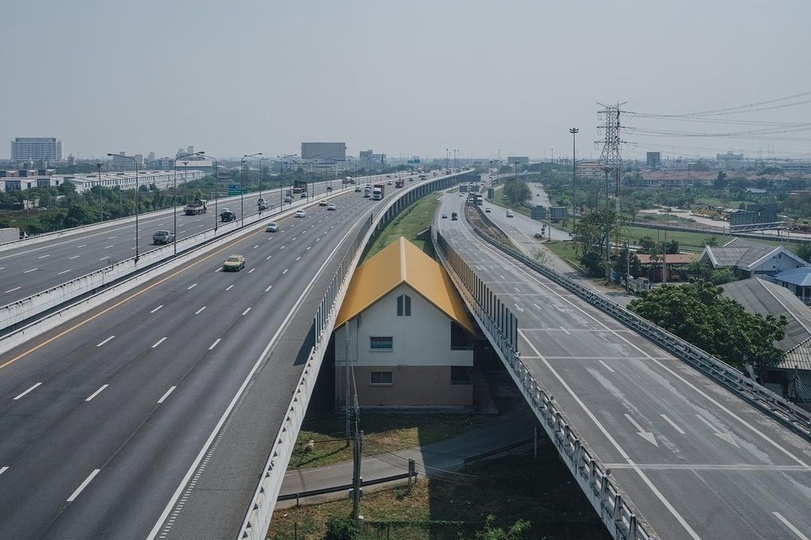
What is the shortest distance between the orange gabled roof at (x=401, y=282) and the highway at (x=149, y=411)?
9.27 feet

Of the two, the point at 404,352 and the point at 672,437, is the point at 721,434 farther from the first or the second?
the point at 404,352

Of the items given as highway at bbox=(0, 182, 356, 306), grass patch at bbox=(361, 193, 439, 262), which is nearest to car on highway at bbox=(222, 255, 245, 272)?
highway at bbox=(0, 182, 356, 306)

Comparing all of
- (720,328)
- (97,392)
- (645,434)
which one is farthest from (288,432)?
(720,328)

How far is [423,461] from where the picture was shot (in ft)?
117

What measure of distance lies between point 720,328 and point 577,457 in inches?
1066

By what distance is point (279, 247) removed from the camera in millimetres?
77250

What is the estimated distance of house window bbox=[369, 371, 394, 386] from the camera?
44.2m

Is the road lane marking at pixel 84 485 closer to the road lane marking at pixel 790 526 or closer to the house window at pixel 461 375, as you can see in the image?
the road lane marking at pixel 790 526

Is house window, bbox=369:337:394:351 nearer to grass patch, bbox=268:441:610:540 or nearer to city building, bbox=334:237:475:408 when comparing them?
city building, bbox=334:237:475:408

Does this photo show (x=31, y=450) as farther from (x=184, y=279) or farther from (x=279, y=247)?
(x=279, y=247)

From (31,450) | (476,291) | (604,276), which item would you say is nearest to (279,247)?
(476,291)

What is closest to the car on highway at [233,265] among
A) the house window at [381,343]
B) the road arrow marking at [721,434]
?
the house window at [381,343]

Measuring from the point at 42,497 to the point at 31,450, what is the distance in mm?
3564

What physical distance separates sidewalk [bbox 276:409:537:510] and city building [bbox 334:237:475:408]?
4.45 metres
